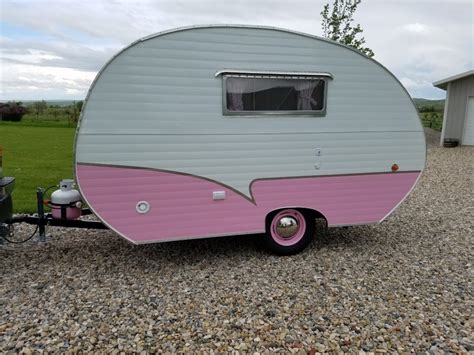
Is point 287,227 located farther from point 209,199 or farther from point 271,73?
point 271,73

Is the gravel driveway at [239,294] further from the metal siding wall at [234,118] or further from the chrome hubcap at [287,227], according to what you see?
the metal siding wall at [234,118]

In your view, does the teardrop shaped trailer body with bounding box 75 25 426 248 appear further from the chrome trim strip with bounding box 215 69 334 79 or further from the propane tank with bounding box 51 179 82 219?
the propane tank with bounding box 51 179 82 219

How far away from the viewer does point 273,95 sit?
4.88m

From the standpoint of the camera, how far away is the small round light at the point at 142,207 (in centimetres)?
462

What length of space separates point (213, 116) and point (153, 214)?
1.43 metres

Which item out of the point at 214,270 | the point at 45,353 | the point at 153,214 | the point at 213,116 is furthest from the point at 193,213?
the point at 45,353

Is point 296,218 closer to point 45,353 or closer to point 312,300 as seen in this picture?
point 312,300

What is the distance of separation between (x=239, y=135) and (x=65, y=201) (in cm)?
239

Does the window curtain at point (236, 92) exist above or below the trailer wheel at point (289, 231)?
above

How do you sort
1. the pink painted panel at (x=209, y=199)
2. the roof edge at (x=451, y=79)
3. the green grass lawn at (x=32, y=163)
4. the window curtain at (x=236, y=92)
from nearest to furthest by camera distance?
1. the pink painted panel at (x=209, y=199)
2. the window curtain at (x=236, y=92)
3. the green grass lawn at (x=32, y=163)
4. the roof edge at (x=451, y=79)

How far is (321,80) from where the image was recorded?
5016mm

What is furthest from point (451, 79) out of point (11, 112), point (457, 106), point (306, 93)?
point (11, 112)

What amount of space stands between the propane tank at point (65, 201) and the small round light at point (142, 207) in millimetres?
874

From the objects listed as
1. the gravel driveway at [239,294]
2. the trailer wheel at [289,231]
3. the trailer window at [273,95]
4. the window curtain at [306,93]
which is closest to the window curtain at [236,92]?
the trailer window at [273,95]
